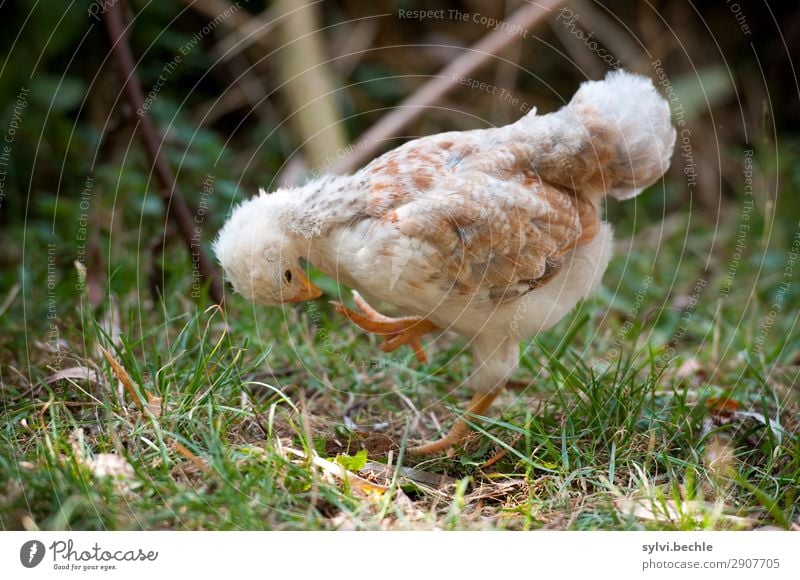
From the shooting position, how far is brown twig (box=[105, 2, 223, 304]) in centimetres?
377

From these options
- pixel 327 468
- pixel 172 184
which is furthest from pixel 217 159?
pixel 327 468

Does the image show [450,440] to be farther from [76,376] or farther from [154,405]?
[76,376]

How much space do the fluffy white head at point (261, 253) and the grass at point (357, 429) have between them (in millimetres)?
265

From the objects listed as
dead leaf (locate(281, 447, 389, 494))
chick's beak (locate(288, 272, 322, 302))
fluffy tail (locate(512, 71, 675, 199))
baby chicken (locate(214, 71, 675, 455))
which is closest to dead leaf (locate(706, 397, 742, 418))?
baby chicken (locate(214, 71, 675, 455))

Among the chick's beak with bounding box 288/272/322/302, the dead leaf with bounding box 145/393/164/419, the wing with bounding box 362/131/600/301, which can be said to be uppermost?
the wing with bounding box 362/131/600/301

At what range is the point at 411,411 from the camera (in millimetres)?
3531

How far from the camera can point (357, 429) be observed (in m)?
3.28

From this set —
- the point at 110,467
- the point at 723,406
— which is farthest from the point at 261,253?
the point at 723,406

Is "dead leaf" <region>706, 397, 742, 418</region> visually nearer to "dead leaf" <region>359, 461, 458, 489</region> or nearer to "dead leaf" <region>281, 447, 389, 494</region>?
"dead leaf" <region>359, 461, 458, 489</region>

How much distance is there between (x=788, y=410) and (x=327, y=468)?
2098 mm

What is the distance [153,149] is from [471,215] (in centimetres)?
181
